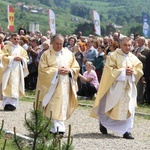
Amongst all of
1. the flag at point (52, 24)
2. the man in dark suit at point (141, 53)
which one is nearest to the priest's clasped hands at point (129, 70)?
the man in dark suit at point (141, 53)

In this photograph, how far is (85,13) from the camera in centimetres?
19662

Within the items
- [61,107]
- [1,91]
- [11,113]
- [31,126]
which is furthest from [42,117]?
[1,91]

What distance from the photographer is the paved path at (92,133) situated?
10250 millimetres

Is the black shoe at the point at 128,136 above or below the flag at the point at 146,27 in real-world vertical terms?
below

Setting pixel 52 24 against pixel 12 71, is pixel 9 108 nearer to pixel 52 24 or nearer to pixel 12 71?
pixel 12 71

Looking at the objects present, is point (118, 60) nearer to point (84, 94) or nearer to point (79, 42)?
point (84, 94)

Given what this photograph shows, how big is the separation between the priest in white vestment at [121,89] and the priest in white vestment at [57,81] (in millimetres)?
644

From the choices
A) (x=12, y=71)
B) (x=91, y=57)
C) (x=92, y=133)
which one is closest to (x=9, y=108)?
(x=12, y=71)

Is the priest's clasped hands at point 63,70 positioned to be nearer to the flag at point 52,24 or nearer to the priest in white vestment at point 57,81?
the priest in white vestment at point 57,81

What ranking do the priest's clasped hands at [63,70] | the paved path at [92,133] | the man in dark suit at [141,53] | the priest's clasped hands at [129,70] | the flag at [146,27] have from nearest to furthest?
the paved path at [92,133] → the priest's clasped hands at [63,70] → the priest's clasped hands at [129,70] → the man in dark suit at [141,53] → the flag at [146,27]

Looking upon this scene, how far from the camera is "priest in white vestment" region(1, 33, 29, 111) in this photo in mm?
14742

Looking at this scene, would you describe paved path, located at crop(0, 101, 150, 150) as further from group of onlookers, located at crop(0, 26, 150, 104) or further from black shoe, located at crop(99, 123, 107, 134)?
group of onlookers, located at crop(0, 26, 150, 104)

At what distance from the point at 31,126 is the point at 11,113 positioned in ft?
27.6

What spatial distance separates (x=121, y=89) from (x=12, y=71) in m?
4.36
